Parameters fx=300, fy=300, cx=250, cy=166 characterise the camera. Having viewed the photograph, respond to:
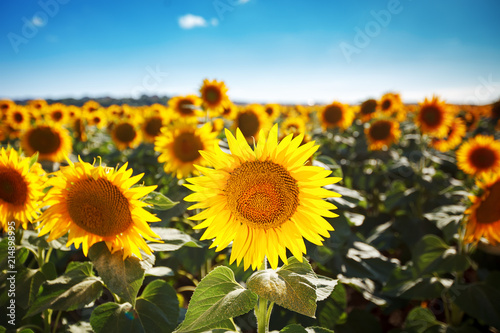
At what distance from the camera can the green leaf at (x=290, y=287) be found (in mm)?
1267

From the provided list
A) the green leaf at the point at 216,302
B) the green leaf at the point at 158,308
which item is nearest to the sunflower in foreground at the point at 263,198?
the green leaf at the point at 216,302

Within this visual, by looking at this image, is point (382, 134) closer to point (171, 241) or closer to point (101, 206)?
point (171, 241)

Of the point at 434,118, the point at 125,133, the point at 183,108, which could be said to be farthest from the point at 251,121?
the point at 434,118

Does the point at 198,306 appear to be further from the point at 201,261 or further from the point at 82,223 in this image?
the point at 201,261

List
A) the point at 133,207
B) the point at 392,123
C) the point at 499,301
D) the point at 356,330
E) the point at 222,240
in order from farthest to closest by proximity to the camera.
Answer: the point at 392,123
the point at 356,330
the point at 499,301
the point at 133,207
the point at 222,240

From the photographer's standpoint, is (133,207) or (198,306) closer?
(198,306)

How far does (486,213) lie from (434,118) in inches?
150

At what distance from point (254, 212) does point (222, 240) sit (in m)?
0.23

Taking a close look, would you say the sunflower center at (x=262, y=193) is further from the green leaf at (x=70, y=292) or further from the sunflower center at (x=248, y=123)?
the sunflower center at (x=248, y=123)

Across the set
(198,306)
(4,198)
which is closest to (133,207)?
(198,306)

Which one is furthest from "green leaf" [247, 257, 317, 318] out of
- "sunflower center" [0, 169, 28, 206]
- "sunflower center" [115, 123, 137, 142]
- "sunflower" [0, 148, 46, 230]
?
"sunflower center" [115, 123, 137, 142]

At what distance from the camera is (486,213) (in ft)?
8.39

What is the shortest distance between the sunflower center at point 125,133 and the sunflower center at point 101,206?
479 centimetres

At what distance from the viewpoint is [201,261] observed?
8.67 ft
